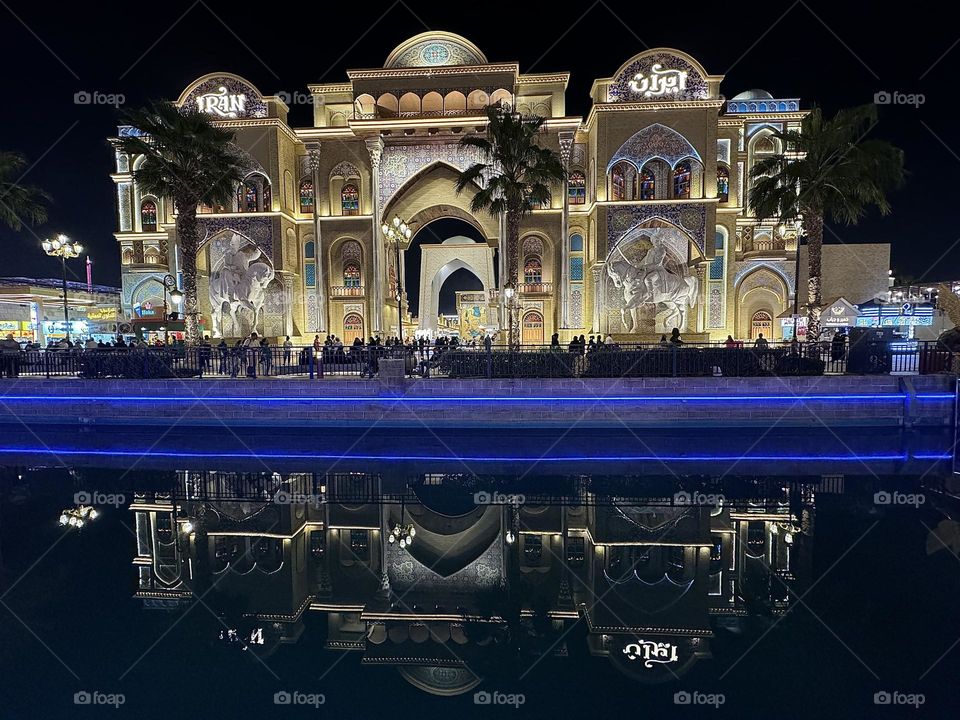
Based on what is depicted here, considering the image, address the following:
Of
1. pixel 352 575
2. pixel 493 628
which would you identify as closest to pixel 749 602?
pixel 493 628

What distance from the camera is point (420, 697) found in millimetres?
3408

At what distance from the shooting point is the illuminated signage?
3.73 meters

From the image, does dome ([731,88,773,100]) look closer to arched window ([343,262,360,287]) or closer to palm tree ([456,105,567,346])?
palm tree ([456,105,567,346])

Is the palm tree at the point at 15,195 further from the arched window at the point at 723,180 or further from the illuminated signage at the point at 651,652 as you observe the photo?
the arched window at the point at 723,180

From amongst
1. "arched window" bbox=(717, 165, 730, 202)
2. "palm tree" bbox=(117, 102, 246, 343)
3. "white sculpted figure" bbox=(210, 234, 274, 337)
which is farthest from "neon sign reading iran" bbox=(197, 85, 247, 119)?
"arched window" bbox=(717, 165, 730, 202)

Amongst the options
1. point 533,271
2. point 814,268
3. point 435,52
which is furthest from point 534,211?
point 814,268

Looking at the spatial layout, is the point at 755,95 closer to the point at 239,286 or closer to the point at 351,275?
the point at 351,275

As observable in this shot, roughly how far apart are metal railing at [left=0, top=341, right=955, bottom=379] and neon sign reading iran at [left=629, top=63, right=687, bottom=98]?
14.5m

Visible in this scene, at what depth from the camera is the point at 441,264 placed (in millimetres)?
32469

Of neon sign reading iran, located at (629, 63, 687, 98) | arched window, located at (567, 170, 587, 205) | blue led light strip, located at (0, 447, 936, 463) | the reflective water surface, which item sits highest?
neon sign reading iran, located at (629, 63, 687, 98)

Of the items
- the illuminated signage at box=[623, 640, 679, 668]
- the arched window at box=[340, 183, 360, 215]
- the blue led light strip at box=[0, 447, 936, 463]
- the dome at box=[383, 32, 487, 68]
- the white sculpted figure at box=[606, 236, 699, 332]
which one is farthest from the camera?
the arched window at box=[340, 183, 360, 215]

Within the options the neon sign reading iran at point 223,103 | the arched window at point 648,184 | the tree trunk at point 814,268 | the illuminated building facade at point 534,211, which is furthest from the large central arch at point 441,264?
the tree trunk at point 814,268

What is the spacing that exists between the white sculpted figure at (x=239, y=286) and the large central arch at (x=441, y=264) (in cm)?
986

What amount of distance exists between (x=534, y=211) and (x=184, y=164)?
48.9 feet
